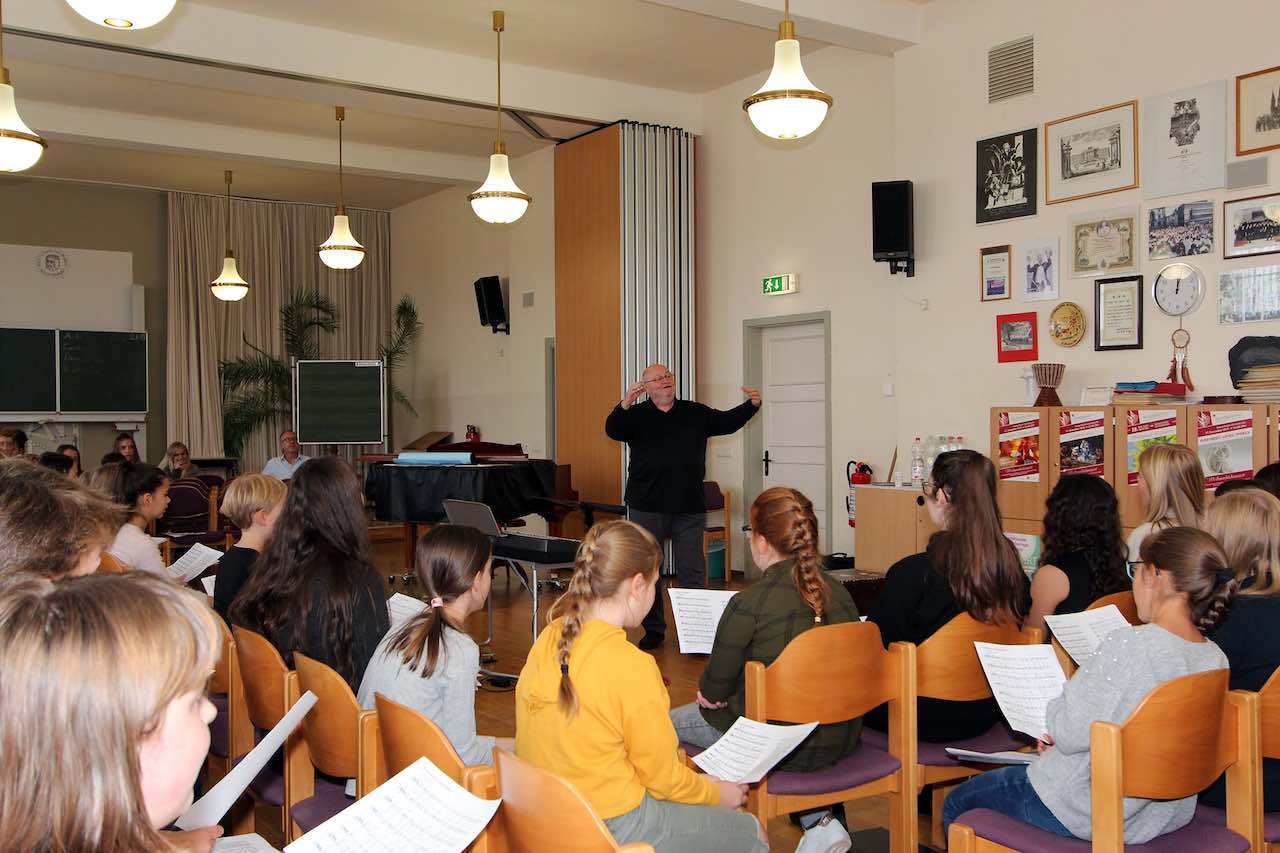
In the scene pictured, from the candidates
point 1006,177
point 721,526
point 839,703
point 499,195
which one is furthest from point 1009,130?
point 839,703

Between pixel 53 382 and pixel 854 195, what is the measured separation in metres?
8.57

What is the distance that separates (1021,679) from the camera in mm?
2576

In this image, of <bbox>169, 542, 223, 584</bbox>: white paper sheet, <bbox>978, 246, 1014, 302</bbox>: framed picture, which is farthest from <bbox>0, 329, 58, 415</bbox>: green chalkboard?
<bbox>978, 246, 1014, 302</bbox>: framed picture

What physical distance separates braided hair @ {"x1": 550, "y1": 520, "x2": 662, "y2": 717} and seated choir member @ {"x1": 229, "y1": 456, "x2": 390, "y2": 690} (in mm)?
726

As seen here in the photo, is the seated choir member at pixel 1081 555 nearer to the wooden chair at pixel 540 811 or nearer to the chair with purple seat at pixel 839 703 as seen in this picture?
the chair with purple seat at pixel 839 703

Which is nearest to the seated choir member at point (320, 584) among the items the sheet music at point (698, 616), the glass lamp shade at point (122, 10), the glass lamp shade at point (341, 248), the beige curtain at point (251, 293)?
the sheet music at point (698, 616)

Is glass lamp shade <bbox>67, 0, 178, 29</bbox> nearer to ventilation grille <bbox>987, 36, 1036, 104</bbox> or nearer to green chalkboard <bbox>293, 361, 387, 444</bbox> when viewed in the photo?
ventilation grille <bbox>987, 36, 1036, 104</bbox>

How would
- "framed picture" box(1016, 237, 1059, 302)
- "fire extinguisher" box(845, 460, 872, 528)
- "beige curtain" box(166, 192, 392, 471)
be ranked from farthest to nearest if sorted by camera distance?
1. "beige curtain" box(166, 192, 392, 471)
2. "fire extinguisher" box(845, 460, 872, 528)
3. "framed picture" box(1016, 237, 1059, 302)

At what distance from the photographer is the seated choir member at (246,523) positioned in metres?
3.40

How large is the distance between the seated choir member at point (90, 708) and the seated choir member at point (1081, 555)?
2.76 metres

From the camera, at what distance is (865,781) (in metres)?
2.66

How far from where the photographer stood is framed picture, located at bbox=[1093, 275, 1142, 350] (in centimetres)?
591

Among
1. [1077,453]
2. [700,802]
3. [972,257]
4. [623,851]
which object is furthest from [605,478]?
[623,851]

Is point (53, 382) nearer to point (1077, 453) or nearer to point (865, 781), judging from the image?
point (1077, 453)
